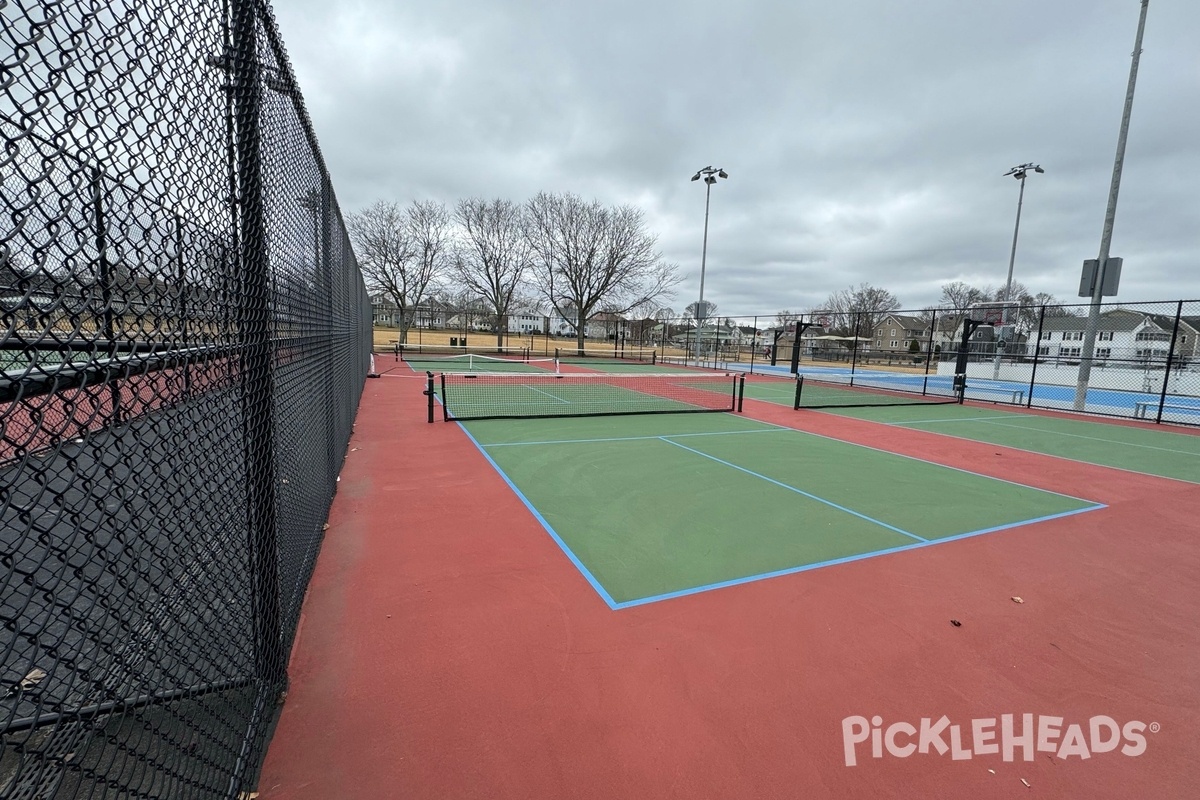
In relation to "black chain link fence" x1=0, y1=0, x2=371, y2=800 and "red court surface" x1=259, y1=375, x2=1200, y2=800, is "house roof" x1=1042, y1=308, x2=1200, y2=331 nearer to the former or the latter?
"red court surface" x1=259, y1=375, x2=1200, y2=800

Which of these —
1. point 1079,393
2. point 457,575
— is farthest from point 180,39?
point 1079,393

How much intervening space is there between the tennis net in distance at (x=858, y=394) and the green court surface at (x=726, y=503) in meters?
5.93

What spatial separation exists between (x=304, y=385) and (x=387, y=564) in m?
1.55

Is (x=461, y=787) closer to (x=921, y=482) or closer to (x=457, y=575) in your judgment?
(x=457, y=575)

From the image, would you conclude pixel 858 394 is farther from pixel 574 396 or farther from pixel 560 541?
pixel 560 541

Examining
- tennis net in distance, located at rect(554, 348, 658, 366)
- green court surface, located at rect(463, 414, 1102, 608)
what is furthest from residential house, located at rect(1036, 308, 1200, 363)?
green court surface, located at rect(463, 414, 1102, 608)

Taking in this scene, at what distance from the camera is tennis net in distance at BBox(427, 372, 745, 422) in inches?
463

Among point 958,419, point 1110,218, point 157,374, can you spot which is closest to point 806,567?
point 157,374

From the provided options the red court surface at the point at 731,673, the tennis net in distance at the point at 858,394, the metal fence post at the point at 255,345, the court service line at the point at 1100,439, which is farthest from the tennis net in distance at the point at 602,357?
the metal fence post at the point at 255,345

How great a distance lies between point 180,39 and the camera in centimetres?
158

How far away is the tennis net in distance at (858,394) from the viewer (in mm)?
15297

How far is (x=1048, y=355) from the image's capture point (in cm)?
2573

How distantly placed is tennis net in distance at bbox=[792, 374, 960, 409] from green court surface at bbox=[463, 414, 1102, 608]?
19.5 ft

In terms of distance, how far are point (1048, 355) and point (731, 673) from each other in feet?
102
